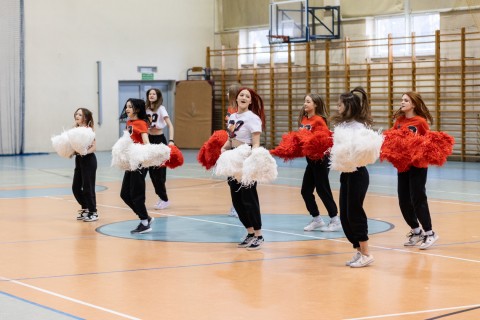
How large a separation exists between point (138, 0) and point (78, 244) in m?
20.8

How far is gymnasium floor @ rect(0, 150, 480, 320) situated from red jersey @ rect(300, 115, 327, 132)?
4.34 ft

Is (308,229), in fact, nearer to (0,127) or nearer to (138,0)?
(0,127)

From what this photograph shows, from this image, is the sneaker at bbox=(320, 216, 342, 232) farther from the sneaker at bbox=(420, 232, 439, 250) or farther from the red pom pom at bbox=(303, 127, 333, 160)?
the sneaker at bbox=(420, 232, 439, 250)

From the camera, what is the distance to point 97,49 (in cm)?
2856

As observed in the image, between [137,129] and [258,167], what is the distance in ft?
7.28

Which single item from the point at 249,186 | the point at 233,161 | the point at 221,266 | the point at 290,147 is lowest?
the point at 221,266

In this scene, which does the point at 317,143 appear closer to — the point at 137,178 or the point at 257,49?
the point at 137,178

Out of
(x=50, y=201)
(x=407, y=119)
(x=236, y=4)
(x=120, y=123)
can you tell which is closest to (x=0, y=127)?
(x=120, y=123)

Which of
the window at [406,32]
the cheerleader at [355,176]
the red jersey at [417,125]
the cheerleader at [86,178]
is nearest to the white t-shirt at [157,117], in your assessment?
the cheerleader at [86,178]

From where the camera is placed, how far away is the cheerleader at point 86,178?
11734 mm

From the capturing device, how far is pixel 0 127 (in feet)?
86.9

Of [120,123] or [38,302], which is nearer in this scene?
[38,302]

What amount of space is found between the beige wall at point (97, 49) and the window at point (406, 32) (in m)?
7.87

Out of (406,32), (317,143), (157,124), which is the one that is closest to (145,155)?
(317,143)
